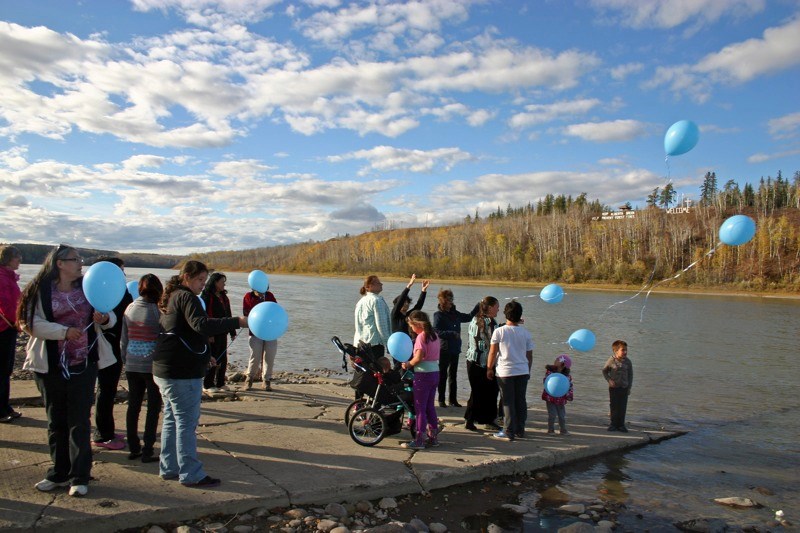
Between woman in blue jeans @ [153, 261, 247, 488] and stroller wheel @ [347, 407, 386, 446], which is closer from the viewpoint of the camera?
woman in blue jeans @ [153, 261, 247, 488]

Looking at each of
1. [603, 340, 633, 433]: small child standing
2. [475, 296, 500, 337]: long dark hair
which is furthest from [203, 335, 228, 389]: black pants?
[603, 340, 633, 433]: small child standing

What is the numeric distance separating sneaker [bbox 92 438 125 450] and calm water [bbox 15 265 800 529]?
467 cm

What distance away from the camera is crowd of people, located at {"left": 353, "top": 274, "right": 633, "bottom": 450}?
6.13 metres

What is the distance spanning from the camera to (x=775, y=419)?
34.0ft

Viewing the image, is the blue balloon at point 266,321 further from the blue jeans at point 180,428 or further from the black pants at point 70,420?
the black pants at point 70,420

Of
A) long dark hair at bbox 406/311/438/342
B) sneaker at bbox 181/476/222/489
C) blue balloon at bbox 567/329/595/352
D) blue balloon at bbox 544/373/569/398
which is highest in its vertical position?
long dark hair at bbox 406/311/438/342

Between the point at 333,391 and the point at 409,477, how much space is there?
14.8 feet

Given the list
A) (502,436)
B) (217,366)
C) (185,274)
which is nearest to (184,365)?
(185,274)

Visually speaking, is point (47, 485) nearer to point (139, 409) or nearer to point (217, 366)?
point (139, 409)

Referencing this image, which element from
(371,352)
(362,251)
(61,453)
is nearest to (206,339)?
(61,453)

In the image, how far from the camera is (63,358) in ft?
13.6

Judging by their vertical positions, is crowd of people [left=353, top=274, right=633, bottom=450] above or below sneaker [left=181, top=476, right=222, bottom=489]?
above

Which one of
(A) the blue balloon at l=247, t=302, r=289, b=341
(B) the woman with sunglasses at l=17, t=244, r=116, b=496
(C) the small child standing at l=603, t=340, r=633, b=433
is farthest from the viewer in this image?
(C) the small child standing at l=603, t=340, r=633, b=433

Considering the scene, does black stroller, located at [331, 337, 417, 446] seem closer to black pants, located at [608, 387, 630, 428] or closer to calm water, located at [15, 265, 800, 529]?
calm water, located at [15, 265, 800, 529]
